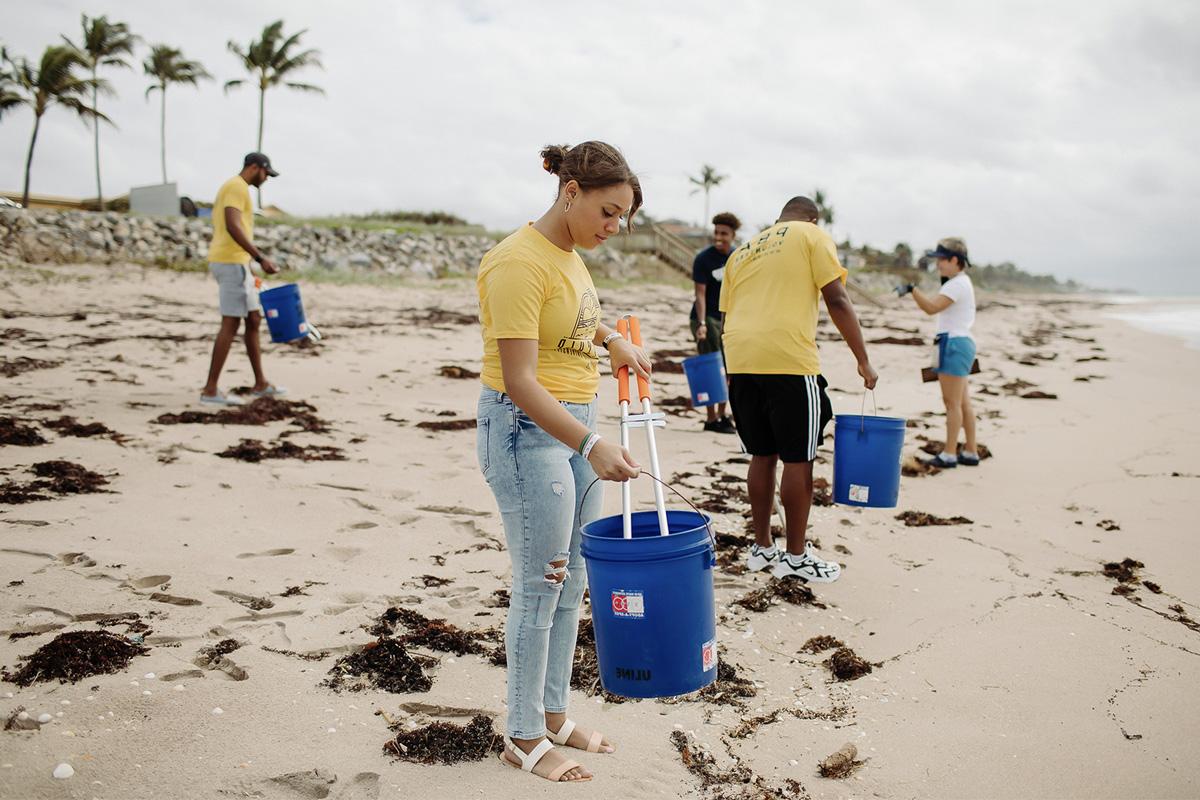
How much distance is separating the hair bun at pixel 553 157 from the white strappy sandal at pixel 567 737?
161cm

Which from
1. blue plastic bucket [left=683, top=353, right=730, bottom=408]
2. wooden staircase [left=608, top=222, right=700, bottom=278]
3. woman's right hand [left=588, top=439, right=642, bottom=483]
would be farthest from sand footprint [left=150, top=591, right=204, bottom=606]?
wooden staircase [left=608, top=222, right=700, bottom=278]

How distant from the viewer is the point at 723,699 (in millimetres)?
3031

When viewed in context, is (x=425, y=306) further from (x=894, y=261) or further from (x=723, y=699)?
(x=894, y=261)

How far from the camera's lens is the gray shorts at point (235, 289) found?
697 cm

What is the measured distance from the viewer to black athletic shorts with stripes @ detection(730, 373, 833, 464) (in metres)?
3.99

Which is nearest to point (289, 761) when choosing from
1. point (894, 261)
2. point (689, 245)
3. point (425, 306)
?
point (425, 306)

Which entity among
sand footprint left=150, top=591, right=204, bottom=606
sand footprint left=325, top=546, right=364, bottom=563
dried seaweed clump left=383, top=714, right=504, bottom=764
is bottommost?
dried seaweed clump left=383, top=714, right=504, bottom=764

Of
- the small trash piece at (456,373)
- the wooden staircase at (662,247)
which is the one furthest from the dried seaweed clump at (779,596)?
the wooden staircase at (662,247)

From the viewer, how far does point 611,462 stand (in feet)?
7.11

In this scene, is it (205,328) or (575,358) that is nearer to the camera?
(575,358)

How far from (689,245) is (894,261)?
96.8 feet

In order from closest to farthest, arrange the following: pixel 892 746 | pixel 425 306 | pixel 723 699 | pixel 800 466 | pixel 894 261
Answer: pixel 892 746 < pixel 723 699 < pixel 800 466 < pixel 425 306 < pixel 894 261

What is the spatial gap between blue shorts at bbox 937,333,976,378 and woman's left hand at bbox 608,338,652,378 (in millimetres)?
4473

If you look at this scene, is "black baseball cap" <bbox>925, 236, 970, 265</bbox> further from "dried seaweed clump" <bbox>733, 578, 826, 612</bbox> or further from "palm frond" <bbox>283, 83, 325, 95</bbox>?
"palm frond" <bbox>283, 83, 325, 95</bbox>
